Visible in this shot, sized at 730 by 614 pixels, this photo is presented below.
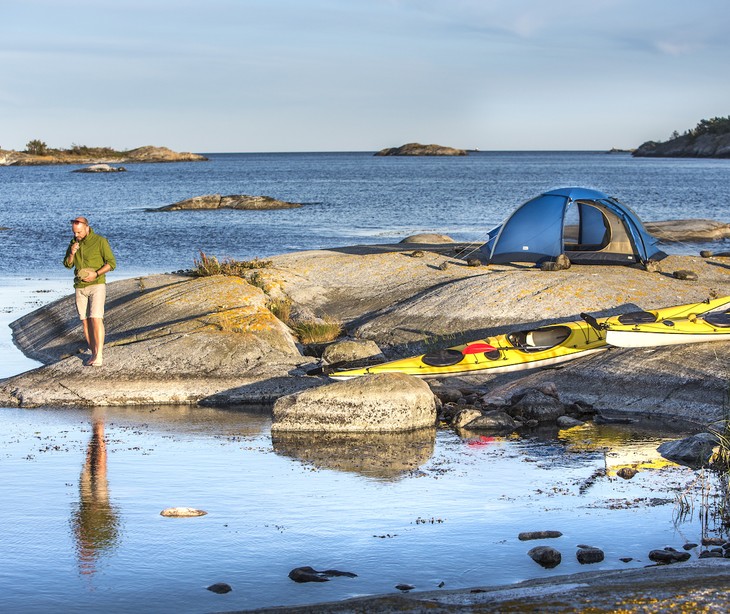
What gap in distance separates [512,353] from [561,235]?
6772 millimetres

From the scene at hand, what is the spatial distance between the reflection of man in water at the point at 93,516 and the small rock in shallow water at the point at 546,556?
11.8ft

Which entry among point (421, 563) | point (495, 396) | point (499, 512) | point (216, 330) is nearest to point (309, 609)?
point (421, 563)

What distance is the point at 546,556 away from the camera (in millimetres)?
9281

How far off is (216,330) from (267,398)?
6.40ft

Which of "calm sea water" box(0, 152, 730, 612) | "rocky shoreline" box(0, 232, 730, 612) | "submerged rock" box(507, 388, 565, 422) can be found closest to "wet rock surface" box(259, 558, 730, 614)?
"calm sea water" box(0, 152, 730, 612)

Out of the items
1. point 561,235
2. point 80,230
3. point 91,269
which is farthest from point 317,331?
point 561,235

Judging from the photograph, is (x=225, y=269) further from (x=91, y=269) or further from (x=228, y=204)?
(x=228, y=204)

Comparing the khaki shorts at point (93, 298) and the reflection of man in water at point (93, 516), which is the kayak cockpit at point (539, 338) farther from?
the reflection of man in water at point (93, 516)

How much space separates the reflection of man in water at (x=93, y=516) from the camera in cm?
965

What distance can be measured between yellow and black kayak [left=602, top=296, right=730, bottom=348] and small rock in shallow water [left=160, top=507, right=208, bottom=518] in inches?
317

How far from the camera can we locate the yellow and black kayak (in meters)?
16.6

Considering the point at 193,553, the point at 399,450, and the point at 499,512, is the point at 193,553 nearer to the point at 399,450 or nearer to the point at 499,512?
the point at 499,512

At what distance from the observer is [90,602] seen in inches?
335

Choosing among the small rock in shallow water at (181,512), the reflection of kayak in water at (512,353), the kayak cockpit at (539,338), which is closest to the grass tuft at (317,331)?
the reflection of kayak in water at (512,353)
